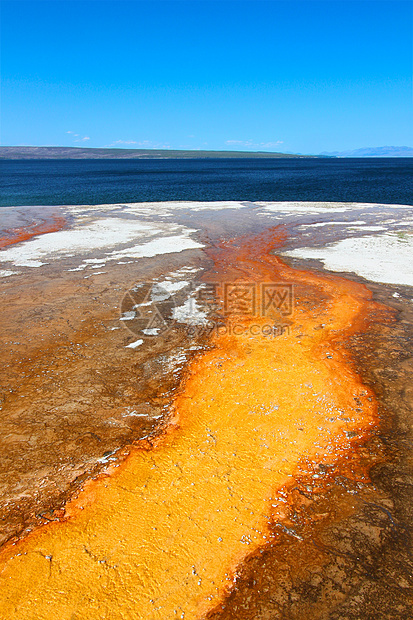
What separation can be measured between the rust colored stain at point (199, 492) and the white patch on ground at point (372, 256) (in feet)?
14.7

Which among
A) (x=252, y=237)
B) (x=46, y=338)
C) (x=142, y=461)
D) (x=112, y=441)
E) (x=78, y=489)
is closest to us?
(x=78, y=489)

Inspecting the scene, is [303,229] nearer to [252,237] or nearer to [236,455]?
[252,237]

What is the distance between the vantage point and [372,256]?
37.6 ft

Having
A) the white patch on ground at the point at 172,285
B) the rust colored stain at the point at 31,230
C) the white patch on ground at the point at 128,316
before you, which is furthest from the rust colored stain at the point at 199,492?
the rust colored stain at the point at 31,230

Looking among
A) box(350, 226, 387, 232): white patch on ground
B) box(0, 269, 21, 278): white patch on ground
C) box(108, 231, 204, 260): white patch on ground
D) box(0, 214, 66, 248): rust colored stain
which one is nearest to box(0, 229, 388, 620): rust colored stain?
box(108, 231, 204, 260): white patch on ground

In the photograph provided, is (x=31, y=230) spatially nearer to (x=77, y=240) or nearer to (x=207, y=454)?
(x=77, y=240)

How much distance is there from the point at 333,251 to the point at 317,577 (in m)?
10.7

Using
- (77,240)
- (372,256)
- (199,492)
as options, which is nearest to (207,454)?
(199,492)

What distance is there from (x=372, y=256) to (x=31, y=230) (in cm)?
1372

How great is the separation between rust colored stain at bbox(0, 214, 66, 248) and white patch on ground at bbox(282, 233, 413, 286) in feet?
33.1

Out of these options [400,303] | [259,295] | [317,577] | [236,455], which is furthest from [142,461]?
[400,303]

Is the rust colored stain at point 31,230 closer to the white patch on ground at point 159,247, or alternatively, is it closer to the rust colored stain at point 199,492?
the white patch on ground at point 159,247

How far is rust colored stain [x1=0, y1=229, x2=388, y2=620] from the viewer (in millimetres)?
2760

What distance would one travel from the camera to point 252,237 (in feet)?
47.6
